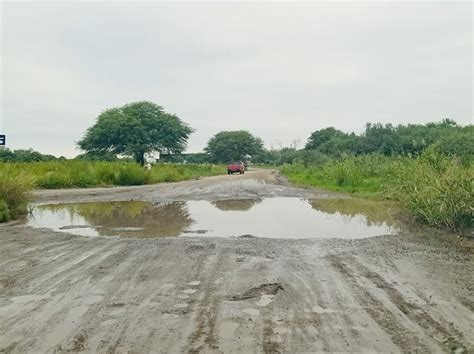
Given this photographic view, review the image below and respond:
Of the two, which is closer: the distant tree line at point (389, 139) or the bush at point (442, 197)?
the bush at point (442, 197)

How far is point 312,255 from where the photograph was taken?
7.39 m

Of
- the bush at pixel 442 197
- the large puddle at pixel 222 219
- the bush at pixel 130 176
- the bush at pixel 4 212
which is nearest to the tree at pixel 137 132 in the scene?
the bush at pixel 130 176

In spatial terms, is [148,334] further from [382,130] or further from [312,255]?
[382,130]

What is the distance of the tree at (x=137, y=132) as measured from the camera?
166 ft

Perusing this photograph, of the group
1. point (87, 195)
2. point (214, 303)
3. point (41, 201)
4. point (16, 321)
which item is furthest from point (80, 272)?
point (87, 195)

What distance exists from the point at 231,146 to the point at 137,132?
5270 centimetres

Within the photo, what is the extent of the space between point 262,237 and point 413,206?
4545mm

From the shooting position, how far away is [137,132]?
167ft

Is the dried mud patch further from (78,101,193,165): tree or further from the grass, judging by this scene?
(78,101,193,165): tree

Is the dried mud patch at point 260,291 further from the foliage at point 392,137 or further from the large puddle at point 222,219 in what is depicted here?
the foliage at point 392,137

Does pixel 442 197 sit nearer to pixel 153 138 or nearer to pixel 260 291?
pixel 260 291

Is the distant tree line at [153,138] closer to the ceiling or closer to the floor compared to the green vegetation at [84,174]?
closer to the ceiling

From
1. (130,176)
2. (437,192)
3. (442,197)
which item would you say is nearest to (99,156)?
(130,176)

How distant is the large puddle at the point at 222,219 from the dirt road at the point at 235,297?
68.1 inches
